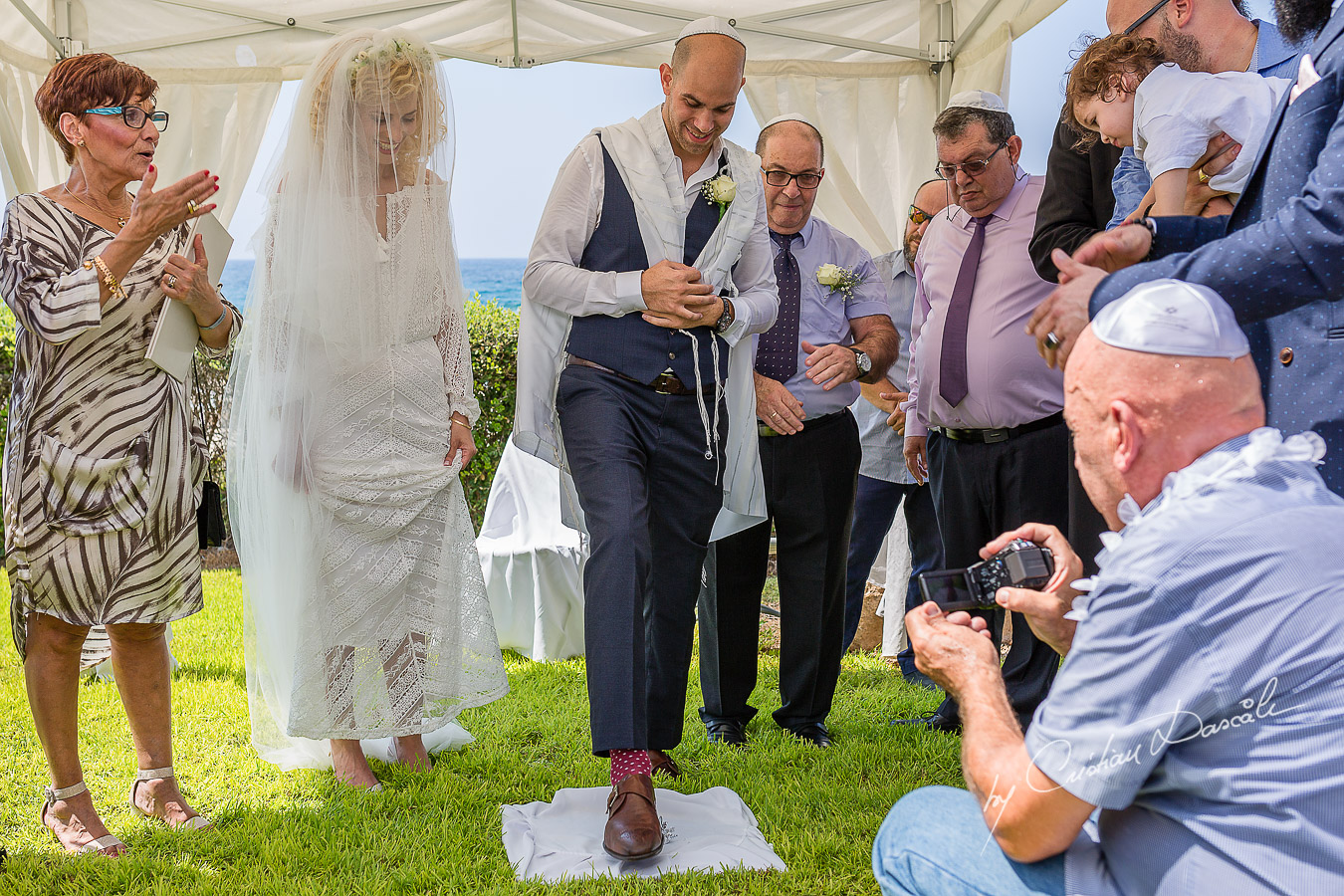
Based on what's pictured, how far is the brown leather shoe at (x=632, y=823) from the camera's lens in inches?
116

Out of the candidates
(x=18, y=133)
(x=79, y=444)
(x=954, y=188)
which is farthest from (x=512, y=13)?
(x=79, y=444)

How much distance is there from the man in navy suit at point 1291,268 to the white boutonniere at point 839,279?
2239mm

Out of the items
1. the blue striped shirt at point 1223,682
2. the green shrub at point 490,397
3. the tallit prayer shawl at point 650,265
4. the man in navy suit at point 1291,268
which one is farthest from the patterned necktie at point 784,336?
the green shrub at point 490,397

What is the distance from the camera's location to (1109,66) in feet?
9.98

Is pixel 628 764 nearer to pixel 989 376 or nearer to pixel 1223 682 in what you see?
pixel 1223 682

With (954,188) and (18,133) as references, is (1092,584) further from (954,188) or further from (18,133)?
(18,133)

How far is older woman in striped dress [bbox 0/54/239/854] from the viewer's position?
3113mm

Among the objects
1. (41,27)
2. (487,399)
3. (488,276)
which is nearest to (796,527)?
(487,399)

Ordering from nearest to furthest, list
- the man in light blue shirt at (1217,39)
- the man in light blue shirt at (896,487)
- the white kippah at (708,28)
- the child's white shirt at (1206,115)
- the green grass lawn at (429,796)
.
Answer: the child's white shirt at (1206,115) → the man in light blue shirt at (1217,39) → the green grass lawn at (429,796) → the white kippah at (708,28) → the man in light blue shirt at (896,487)

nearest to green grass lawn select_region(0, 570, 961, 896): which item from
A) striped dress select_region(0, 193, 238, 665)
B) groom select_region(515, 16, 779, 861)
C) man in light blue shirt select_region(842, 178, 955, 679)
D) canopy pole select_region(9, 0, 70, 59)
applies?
groom select_region(515, 16, 779, 861)

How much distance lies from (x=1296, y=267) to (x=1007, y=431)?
7.43ft

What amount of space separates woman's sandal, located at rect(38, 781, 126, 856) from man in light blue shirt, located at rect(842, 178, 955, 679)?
3.24m

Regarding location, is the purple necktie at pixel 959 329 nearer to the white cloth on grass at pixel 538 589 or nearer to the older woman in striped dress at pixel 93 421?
the white cloth on grass at pixel 538 589

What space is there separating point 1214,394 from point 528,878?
2.18 m
